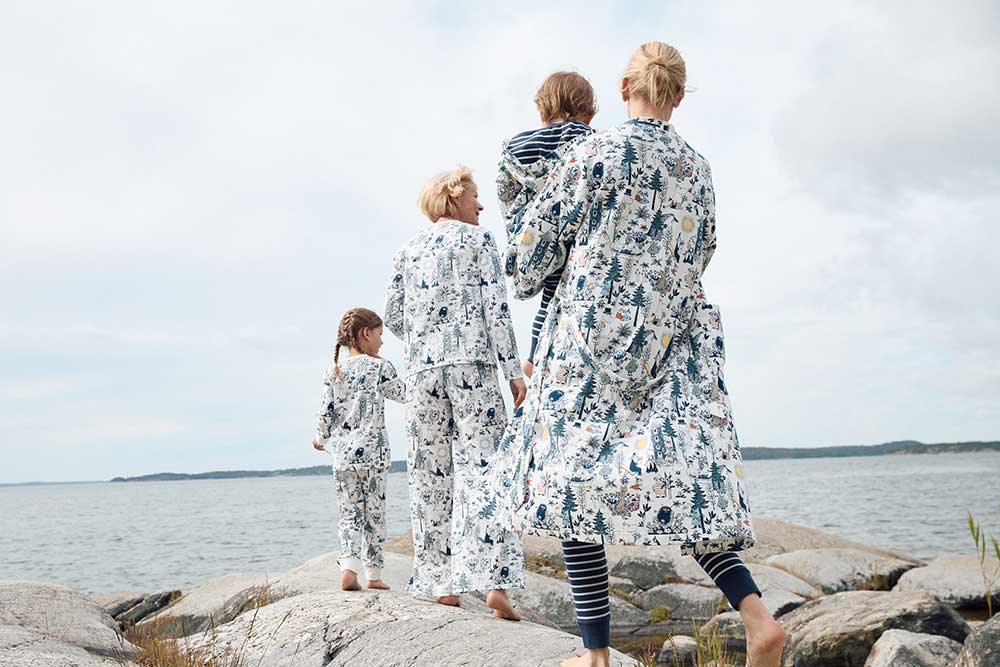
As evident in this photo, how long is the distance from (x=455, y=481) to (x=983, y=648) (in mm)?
2859

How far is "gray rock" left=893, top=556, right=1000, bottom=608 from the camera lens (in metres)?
11.1

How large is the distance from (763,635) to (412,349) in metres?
3.11

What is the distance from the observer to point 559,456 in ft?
10.6

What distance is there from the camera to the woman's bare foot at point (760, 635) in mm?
3125

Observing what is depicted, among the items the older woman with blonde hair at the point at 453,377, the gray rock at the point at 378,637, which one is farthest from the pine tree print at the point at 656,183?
the older woman with blonde hair at the point at 453,377

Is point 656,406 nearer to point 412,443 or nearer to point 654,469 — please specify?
point 654,469

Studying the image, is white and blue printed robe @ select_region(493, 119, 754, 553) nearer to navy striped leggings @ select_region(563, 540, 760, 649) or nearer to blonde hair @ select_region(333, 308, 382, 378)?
navy striped leggings @ select_region(563, 540, 760, 649)

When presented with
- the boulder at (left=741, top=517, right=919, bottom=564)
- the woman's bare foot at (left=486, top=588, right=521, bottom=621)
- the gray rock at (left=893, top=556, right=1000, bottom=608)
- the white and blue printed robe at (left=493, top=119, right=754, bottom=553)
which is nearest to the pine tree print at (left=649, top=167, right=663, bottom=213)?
the white and blue printed robe at (left=493, top=119, right=754, bottom=553)

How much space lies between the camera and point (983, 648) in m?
4.58

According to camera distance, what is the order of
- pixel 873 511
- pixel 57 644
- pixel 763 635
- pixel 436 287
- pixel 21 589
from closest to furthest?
1. pixel 763 635
2. pixel 57 644
3. pixel 436 287
4. pixel 21 589
5. pixel 873 511

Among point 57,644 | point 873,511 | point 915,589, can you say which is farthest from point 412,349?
point 873,511

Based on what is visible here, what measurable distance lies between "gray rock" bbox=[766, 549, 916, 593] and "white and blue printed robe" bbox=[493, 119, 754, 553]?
967 centimetres

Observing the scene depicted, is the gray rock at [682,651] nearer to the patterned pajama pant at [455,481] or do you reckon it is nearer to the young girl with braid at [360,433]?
the patterned pajama pant at [455,481]

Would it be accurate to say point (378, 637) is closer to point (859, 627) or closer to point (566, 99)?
point (566, 99)
